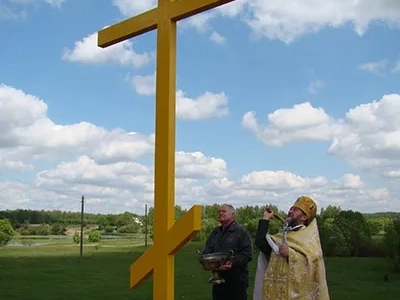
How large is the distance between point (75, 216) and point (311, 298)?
26.2 meters

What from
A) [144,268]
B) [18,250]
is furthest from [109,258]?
[144,268]

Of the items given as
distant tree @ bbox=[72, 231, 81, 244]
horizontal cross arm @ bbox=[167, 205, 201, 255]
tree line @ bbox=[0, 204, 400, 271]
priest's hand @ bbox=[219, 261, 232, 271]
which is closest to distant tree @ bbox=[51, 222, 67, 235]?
tree line @ bbox=[0, 204, 400, 271]

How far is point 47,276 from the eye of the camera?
1423 cm

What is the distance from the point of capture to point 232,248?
15.9 ft

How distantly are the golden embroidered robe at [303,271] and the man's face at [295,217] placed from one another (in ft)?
0.23

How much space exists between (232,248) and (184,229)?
1356mm

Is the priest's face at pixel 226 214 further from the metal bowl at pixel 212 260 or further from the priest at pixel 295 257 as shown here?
the priest at pixel 295 257

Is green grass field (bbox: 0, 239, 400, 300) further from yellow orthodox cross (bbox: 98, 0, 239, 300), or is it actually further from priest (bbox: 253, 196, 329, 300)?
yellow orthodox cross (bbox: 98, 0, 239, 300)

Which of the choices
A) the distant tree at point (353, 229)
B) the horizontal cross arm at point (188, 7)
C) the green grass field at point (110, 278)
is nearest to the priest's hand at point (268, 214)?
the horizontal cross arm at point (188, 7)

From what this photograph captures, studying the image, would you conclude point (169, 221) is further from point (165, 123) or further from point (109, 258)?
point (109, 258)

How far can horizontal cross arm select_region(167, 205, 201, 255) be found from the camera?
3.49 meters

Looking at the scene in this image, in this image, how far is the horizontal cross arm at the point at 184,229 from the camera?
3490 millimetres

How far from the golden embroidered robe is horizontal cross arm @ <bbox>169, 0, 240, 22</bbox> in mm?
1514

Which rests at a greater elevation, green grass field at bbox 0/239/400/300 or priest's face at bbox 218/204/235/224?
priest's face at bbox 218/204/235/224
